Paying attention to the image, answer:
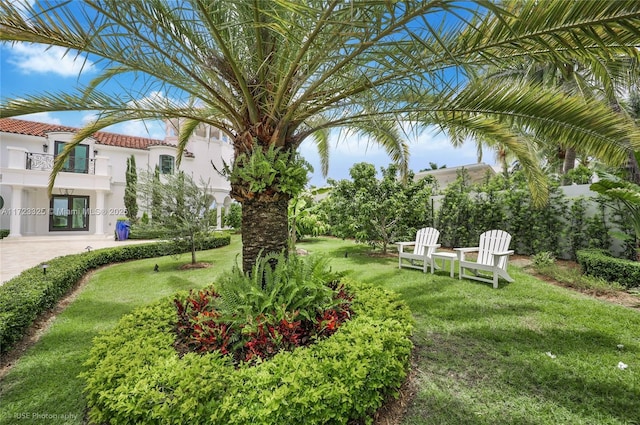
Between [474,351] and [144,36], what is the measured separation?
5192mm

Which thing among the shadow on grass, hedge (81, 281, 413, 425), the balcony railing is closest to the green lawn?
the shadow on grass

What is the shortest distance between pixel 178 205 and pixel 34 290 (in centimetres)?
459

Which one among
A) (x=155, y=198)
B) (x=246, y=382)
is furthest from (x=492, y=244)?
(x=155, y=198)

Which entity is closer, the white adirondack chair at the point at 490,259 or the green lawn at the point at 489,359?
the green lawn at the point at 489,359

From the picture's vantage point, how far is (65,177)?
1753 cm

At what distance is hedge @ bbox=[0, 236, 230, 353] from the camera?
3844 millimetres

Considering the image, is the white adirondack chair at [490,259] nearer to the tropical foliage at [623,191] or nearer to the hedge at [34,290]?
the tropical foliage at [623,191]

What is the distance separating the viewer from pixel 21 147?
56.9 feet

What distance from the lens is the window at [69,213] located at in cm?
1895

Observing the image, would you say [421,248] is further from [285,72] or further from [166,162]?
[166,162]

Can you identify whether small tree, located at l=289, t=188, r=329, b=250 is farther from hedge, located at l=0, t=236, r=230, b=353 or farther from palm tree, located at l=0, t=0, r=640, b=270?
palm tree, located at l=0, t=0, r=640, b=270

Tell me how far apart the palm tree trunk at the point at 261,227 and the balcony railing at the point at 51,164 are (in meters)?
20.3

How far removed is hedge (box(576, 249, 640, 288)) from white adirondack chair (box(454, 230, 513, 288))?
76.2 inches

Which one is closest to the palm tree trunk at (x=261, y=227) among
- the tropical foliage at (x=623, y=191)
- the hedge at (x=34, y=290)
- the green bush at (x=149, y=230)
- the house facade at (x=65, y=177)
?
the hedge at (x=34, y=290)
